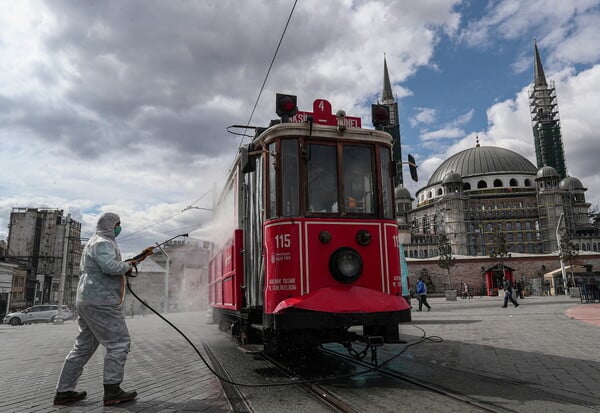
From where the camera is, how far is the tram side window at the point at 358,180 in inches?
249

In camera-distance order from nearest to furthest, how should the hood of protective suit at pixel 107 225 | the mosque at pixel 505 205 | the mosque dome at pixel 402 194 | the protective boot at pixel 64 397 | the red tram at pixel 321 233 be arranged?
the protective boot at pixel 64 397 < the hood of protective suit at pixel 107 225 < the red tram at pixel 321 233 < the mosque at pixel 505 205 < the mosque dome at pixel 402 194

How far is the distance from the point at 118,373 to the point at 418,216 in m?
96.2

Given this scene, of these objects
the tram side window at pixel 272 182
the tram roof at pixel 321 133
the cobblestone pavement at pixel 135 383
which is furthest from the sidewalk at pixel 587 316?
the cobblestone pavement at pixel 135 383

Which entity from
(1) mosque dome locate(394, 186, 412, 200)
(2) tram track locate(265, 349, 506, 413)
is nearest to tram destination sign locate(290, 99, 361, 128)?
(2) tram track locate(265, 349, 506, 413)

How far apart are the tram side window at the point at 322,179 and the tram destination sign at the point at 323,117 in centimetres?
48

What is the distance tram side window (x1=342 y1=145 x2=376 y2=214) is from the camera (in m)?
6.33

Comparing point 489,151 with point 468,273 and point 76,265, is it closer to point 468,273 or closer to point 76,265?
point 468,273

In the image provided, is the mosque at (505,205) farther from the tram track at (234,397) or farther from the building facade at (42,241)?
the tram track at (234,397)

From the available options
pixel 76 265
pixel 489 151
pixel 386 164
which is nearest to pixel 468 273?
pixel 489 151

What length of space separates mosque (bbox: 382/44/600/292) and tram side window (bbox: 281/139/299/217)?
73323mm

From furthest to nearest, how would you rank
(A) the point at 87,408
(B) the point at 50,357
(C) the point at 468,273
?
(C) the point at 468,273 → (B) the point at 50,357 → (A) the point at 87,408

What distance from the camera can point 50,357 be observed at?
8.55 meters

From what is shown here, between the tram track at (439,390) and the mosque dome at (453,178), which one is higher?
the mosque dome at (453,178)

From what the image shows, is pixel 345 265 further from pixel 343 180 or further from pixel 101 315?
pixel 101 315
